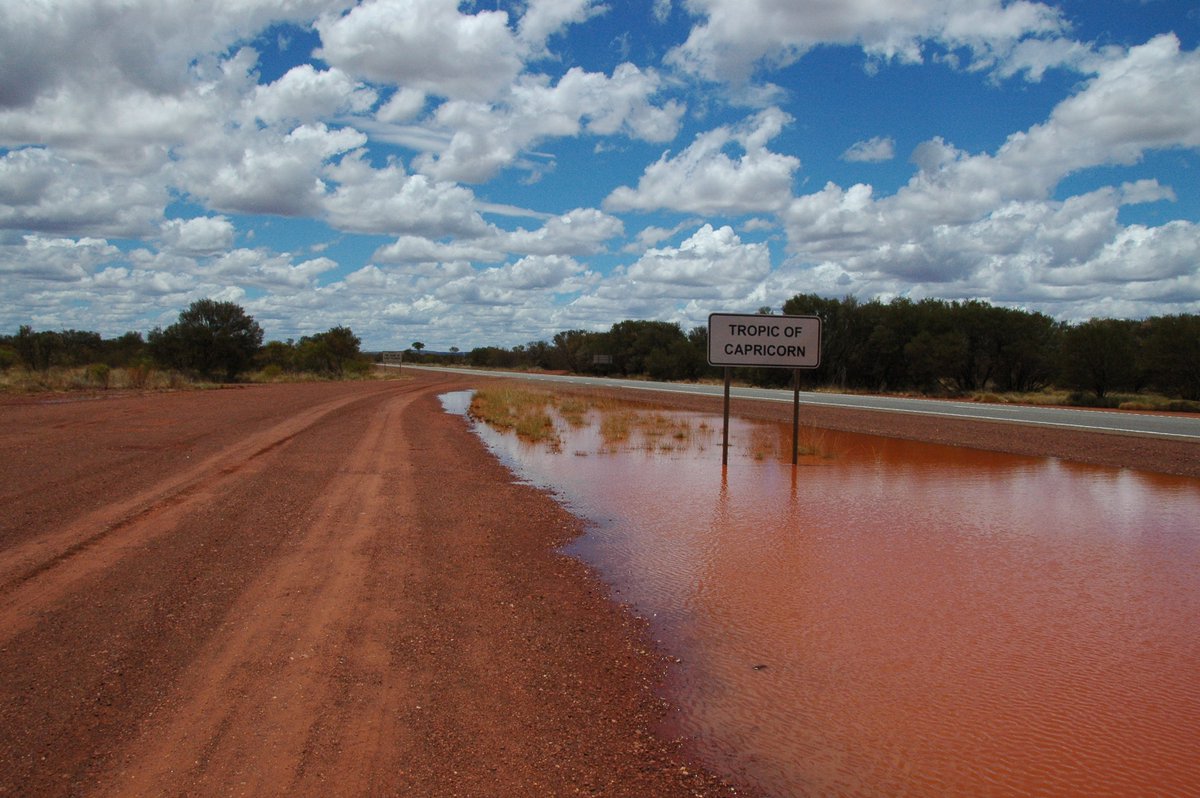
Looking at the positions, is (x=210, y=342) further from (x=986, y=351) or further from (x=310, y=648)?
(x=310, y=648)

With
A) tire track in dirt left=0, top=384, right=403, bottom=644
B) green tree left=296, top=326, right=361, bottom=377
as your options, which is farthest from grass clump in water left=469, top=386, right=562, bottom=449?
green tree left=296, top=326, right=361, bottom=377

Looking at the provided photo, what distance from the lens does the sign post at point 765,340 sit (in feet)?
54.1

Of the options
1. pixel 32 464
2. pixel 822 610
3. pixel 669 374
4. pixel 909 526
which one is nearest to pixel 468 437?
pixel 32 464

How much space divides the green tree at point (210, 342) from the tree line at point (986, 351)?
104ft

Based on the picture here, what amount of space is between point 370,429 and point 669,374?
62047mm

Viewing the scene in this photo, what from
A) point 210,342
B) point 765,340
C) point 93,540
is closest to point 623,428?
point 765,340

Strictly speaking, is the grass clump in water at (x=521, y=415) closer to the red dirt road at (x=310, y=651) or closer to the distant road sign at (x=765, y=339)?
the distant road sign at (x=765, y=339)

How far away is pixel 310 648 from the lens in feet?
18.1

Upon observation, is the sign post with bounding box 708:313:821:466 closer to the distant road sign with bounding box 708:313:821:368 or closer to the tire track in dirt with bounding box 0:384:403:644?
the distant road sign with bounding box 708:313:821:368

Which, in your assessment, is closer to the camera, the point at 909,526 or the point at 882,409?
the point at 909,526

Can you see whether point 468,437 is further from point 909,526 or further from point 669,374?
point 669,374

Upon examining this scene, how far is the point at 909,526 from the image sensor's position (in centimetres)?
1042

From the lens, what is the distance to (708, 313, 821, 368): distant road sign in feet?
54.1

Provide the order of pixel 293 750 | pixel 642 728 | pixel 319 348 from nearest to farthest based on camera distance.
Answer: pixel 293 750
pixel 642 728
pixel 319 348
